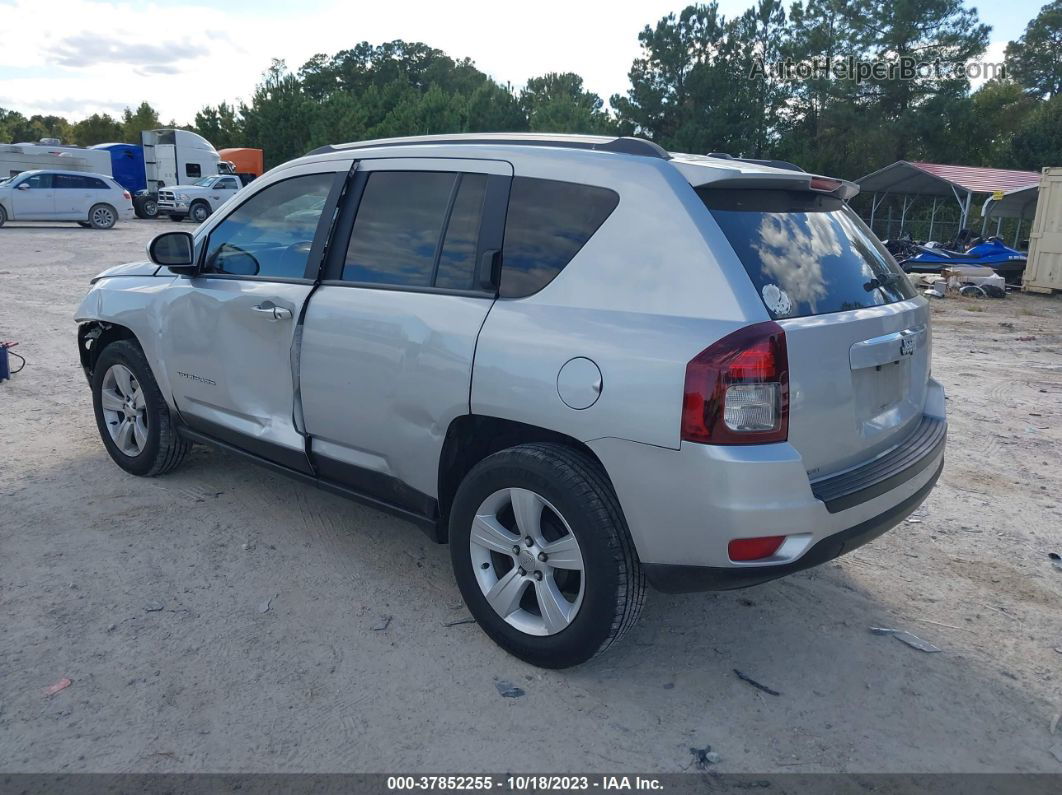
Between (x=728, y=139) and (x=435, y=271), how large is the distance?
41.5m

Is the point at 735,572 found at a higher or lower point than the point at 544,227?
lower

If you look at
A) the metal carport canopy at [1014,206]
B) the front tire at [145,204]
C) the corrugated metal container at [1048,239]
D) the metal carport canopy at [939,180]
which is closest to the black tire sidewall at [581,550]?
the corrugated metal container at [1048,239]

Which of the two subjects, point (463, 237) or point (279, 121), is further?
point (279, 121)

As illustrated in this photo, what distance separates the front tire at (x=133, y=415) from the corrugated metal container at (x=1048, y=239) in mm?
18497

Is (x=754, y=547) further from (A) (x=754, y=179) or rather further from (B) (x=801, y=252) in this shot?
(A) (x=754, y=179)

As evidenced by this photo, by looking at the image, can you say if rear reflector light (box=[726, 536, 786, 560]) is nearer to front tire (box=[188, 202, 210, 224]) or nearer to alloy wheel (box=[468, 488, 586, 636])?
alloy wheel (box=[468, 488, 586, 636])

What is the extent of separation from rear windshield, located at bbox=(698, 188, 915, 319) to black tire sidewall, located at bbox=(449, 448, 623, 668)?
93cm

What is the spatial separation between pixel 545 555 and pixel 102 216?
87.7 feet

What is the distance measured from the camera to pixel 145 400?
190 inches

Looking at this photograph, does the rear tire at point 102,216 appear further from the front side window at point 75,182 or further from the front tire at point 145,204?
the front tire at point 145,204

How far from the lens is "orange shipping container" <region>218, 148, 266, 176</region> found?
1690 inches

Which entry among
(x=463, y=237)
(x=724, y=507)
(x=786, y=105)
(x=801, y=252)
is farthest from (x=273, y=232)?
(x=786, y=105)

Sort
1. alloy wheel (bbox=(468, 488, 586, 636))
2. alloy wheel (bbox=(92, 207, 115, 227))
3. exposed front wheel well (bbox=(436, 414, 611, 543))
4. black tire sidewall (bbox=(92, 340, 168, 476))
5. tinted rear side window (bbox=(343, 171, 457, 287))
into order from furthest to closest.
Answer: alloy wheel (bbox=(92, 207, 115, 227)) < black tire sidewall (bbox=(92, 340, 168, 476)) < tinted rear side window (bbox=(343, 171, 457, 287)) < exposed front wheel well (bbox=(436, 414, 611, 543)) < alloy wheel (bbox=(468, 488, 586, 636))

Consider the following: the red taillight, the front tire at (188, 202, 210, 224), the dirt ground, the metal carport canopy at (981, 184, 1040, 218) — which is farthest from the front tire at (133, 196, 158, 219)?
the red taillight
